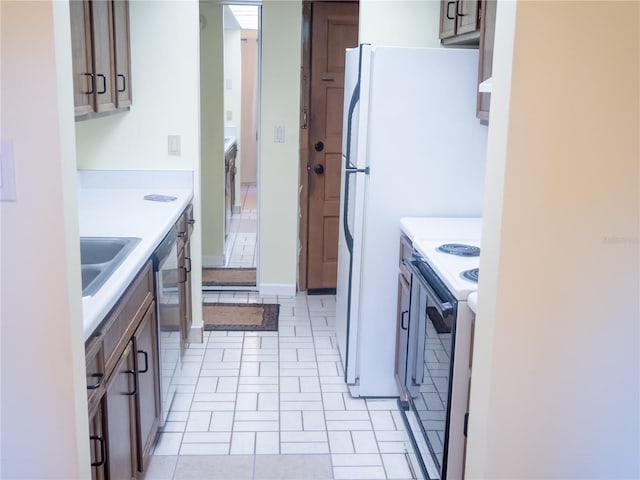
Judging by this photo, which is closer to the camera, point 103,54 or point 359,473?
point 359,473

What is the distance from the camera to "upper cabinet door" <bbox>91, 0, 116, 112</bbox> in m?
2.66

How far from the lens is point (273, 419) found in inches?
117

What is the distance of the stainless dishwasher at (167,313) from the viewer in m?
2.58

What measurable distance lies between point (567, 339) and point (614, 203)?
29 centimetres

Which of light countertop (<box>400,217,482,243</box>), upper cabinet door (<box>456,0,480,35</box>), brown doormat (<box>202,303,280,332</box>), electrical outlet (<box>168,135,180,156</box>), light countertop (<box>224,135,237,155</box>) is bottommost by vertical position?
brown doormat (<box>202,303,280,332</box>)

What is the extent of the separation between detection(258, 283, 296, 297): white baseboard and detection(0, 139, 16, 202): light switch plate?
357cm

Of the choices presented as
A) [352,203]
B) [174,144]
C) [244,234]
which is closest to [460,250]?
[352,203]

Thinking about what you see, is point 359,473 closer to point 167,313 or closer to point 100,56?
point 167,313

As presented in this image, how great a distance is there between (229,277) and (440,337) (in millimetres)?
3043

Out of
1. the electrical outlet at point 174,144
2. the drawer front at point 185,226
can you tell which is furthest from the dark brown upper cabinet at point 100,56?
the drawer front at point 185,226

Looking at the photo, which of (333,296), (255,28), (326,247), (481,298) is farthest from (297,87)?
(481,298)

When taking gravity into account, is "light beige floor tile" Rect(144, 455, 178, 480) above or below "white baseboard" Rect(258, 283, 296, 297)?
below

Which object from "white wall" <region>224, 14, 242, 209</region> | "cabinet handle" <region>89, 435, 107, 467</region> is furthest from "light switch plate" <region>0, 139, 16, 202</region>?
"white wall" <region>224, 14, 242, 209</region>

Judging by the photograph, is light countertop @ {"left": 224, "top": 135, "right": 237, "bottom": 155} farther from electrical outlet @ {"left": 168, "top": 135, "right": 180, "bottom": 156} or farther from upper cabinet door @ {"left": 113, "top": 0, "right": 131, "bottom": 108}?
Answer: upper cabinet door @ {"left": 113, "top": 0, "right": 131, "bottom": 108}
